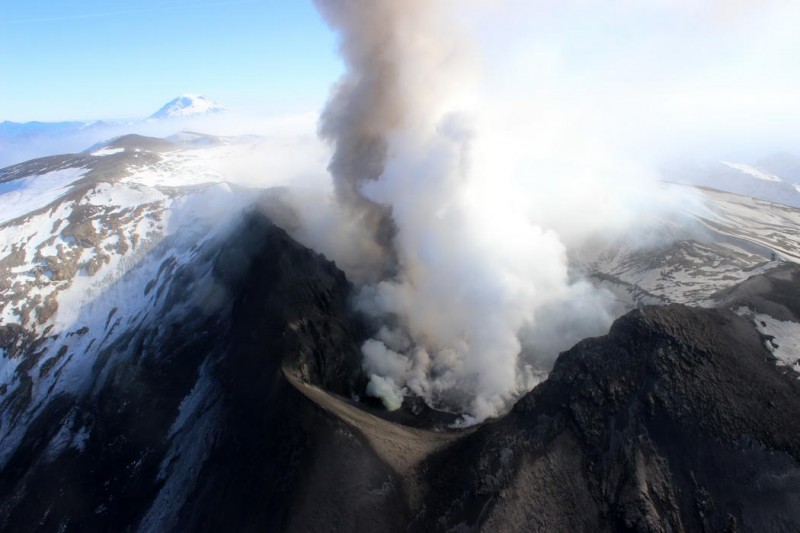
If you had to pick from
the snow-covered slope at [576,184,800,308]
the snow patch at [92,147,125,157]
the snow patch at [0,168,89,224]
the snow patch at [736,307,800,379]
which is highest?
the snow patch at [736,307,800,379]

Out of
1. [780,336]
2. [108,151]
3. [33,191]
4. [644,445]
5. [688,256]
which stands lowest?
[688,256]

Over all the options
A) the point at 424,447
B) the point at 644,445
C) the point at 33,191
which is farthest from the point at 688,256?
the point at 33,191

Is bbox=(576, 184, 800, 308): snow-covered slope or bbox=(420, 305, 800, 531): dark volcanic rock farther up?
bbox=(420, 305, 800, 531): dark volcanic rock

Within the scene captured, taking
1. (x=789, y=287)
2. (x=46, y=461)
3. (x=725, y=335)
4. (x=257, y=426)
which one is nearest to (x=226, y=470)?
(x=257, y=426)

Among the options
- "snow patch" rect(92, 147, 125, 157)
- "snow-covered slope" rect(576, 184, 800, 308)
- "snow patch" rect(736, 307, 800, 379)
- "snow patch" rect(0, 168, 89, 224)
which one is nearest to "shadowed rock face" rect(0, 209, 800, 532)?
"snow patch" rect(736, 307, 800, 379)

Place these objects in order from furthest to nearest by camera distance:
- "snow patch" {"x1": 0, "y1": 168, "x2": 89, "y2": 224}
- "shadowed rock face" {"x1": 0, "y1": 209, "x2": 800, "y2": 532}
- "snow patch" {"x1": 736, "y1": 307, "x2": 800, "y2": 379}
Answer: "snow patch" {"x1": 0, "y1": 168, "x2": 89, "y2": 224}
"snow patch" {"x1": 736, "y1": 307, "x2": 800, "y2": 379}
"shadowed rock face" {"x1": 0, "y1": 209, "x2": 800, "y2": 532}

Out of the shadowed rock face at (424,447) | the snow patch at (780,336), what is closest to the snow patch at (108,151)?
the shadowed rock face at (424,447)

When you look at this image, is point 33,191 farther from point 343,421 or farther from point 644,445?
point 644,445

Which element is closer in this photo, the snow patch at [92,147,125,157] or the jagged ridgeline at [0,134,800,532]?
the jagged ridgeline at [0,134,800,532]

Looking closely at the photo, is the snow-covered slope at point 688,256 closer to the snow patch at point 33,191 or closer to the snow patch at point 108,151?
the snow patch at point 33,191

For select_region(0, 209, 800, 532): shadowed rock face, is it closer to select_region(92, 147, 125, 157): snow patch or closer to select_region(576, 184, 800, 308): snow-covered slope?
select_region(576, 184, 800, 308): snow-covered slope
